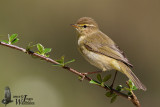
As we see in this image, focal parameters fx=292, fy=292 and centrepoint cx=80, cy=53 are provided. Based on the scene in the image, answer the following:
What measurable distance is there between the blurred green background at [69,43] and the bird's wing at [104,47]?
115cm

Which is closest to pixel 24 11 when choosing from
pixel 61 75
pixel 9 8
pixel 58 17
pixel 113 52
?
pixel 9 8

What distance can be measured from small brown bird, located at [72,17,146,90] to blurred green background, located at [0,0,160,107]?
1.11 meters

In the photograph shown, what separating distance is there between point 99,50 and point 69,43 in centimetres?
310

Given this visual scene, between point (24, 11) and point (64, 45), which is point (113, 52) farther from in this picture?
point (24, 11)

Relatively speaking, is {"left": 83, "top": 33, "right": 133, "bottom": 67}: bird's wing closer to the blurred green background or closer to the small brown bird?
the small brown bird

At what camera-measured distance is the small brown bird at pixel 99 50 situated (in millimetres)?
3570

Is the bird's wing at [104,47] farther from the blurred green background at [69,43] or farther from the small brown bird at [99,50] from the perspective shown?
the blurred green background at [69,43]

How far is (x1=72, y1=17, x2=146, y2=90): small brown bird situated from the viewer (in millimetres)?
3570

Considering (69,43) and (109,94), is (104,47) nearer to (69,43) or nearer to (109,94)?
(109,94)

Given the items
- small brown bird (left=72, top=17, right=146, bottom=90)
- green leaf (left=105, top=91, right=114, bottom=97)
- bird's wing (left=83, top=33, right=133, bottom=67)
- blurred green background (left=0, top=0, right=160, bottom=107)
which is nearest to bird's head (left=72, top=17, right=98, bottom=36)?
small brown bird (left=72, top=17, right=146, bottom=90)

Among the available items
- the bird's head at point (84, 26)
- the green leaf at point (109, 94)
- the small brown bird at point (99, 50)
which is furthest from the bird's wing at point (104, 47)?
the green leaf at point (109, 94)

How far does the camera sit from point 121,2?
26.9 feet

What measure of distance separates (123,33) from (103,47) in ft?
12.2

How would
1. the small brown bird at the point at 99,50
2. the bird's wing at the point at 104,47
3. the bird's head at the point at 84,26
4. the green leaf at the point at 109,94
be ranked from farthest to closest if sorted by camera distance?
the bird's head at the point at 84,26
the bird's wing at the point at 104,47
the small brown bird at the point at 99,50
the green leaf at the point at 109,94
